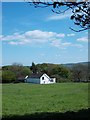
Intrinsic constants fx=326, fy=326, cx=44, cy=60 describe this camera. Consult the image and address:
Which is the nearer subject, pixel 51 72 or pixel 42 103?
pixel 42 103

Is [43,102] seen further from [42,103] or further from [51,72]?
[51,72]

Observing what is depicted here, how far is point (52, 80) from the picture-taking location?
72.5m

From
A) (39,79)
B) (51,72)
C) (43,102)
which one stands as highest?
(51,72)

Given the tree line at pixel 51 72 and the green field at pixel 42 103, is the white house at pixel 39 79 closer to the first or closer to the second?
the tree line at pixel 51 72

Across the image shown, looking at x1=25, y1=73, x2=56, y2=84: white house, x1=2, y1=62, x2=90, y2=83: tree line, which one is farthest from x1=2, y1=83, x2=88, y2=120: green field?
x1=25, y1=73, x2=56, y2=84: white house

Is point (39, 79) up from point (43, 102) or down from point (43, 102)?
up

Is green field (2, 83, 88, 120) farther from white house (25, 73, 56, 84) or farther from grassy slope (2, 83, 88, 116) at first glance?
white house (25, 73, 56, 84)

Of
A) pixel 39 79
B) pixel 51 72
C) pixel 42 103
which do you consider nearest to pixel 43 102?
pixel 42 103

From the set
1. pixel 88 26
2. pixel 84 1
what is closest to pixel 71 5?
pixel 84 1

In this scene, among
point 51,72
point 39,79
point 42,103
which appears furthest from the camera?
point 51,72

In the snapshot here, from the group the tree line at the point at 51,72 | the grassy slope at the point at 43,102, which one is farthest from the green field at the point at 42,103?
the tree line at the point at 51,72

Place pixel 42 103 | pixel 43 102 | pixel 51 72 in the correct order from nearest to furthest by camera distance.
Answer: pixel 42 103 < pixel 43 102 < pixel 51 72

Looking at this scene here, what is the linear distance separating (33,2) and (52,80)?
66.8m

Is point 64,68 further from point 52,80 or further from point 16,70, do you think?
point 16,70
